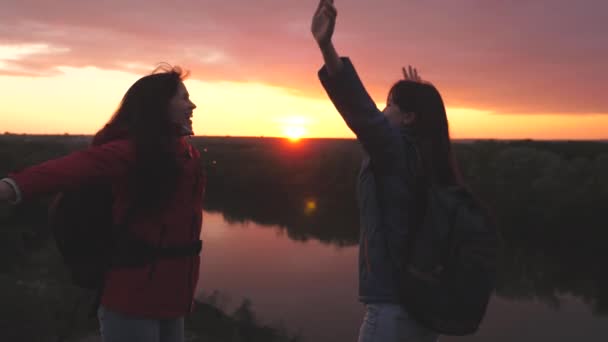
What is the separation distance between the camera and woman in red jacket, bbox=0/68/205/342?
1.95 meters

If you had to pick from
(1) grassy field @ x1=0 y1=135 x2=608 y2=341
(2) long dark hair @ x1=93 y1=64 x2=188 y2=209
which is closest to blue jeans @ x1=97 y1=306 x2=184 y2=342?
(2) long dark hair @ x1=93 y1=64 x2=188 y2=209

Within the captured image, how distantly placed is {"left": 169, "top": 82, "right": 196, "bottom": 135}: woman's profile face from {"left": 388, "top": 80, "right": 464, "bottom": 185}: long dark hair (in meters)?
0.82

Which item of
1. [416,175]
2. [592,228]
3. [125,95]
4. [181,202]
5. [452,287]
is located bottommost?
[592,228]

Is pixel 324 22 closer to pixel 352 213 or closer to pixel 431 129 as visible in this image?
pixel 431 129

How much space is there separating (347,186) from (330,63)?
121 feet

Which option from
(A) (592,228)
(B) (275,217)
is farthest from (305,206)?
(A) (592,228)

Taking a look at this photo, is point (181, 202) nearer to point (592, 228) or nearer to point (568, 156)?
point (592, 228)

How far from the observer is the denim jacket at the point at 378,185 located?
1702 mm

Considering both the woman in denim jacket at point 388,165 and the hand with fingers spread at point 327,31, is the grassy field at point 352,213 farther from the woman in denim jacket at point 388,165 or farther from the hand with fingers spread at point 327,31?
the hand with fingers spread at point 327,31

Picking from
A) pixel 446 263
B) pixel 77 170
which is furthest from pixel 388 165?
pixel 77 170

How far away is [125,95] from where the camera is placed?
6.86 ft

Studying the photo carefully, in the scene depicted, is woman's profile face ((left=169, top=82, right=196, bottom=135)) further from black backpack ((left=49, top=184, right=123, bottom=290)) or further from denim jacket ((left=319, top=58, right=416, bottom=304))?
denim jacket ((left=319, top=58, right=416, bottom=304))

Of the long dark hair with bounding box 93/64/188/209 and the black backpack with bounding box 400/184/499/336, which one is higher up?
the long dark hair with bounding box 93/64/188/209

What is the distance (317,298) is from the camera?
1947 cm
